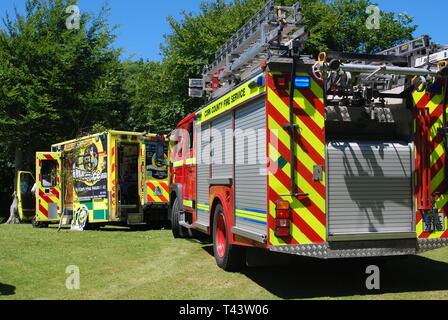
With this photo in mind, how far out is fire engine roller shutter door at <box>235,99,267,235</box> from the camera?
6.23 meters

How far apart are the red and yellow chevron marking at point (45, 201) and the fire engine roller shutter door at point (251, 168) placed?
11.6 meters

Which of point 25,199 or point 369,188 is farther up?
point 369,188

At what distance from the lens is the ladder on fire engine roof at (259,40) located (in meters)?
6.26

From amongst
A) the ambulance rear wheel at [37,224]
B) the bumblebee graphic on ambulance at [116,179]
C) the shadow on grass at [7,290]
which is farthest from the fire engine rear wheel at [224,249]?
the ambulance rear wheel at [37,224]

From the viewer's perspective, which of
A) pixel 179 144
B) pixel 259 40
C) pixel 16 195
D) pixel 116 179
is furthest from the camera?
pixel 16 195

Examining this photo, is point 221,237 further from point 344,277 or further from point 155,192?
point 155,192

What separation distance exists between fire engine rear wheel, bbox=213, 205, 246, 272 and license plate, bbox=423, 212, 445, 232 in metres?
2.71

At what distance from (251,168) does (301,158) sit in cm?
79

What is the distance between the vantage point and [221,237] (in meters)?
8.11

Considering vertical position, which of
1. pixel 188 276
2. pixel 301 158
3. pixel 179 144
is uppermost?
pixel 179 144

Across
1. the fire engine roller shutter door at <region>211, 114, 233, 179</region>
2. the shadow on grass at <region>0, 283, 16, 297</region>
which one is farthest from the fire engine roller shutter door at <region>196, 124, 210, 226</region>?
the shadow on grass at <region>0, 283, 16, 297</region>

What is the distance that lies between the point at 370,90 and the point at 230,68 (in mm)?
2470

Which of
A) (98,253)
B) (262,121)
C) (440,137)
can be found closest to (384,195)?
(440,137)

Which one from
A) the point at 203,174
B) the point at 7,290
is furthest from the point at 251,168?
the point at 7,290
